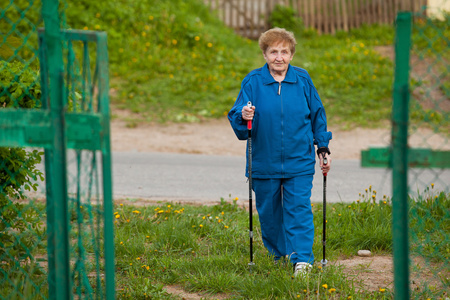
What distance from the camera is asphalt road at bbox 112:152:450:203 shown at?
6229mm

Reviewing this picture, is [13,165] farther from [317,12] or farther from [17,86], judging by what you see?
[317,12]

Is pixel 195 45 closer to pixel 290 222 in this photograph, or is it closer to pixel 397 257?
pixel 290 222

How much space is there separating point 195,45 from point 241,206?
7.40 m

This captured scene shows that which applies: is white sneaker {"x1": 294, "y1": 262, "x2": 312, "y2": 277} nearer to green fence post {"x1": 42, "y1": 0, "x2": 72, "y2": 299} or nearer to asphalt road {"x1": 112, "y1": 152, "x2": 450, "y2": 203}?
Result: green fence post {"x1": 42, "y1": 0, "x2": 72, "y2": 299}

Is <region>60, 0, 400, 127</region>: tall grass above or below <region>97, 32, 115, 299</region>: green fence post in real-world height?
above

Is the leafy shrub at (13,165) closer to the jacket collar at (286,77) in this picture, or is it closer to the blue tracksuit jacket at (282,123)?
the blue tracksuit jacket at (282,123)

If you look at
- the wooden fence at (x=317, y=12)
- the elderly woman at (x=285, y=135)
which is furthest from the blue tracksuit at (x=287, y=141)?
the wooden fence at (x=317, y=12)

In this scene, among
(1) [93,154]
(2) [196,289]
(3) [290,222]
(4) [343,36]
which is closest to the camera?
(1) [93,154]

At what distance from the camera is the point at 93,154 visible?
258 cm

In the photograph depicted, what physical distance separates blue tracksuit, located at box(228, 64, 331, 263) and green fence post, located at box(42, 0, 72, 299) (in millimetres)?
1745

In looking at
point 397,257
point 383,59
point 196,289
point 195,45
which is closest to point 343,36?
point 383,59

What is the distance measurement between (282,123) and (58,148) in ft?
6.22

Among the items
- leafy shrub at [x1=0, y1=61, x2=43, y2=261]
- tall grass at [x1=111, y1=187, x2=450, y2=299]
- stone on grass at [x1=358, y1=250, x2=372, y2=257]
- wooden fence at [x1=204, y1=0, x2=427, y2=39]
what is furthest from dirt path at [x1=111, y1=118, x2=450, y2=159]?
wooden fence at [x1=204, y1=0, x2=427, y2=39]

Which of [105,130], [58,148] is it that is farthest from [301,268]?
[58,148]
